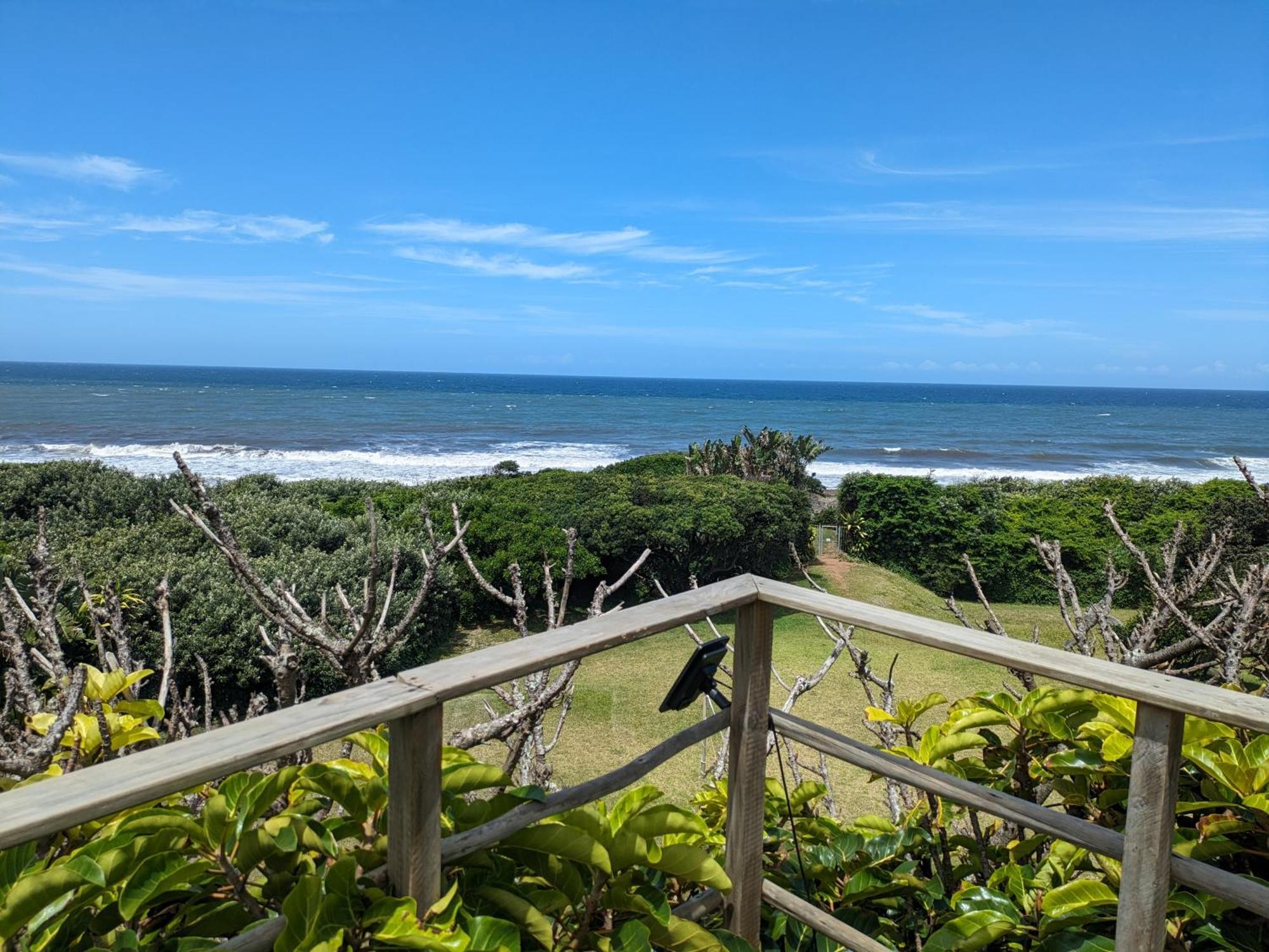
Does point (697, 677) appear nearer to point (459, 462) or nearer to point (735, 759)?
point (735, 759)

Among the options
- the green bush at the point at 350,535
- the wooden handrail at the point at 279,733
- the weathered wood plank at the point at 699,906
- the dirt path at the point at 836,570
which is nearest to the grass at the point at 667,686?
the dirt path at the point at 836,570

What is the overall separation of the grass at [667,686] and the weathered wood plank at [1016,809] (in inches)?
176

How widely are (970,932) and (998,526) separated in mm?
13766

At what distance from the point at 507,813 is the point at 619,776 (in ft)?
0.75

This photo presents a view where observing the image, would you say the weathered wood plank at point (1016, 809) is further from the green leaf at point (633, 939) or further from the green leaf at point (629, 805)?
the green leaf at point (633, 939)

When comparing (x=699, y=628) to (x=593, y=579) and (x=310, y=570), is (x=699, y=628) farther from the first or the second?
(x=310, y=570)

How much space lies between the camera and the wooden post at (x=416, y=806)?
3.17 ft

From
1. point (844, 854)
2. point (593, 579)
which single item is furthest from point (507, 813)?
point (593, 579)

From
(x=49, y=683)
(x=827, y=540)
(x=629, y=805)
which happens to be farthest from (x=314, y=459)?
(x=629, y=805)

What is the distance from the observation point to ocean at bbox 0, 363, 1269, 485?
3195 centimetres

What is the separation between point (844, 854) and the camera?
5.38 feet

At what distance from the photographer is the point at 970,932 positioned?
1344mm

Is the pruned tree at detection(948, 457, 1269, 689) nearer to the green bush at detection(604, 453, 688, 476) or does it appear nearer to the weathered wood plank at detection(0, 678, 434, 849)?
the weathered wood plank at detection(0, 678, 434, 849)

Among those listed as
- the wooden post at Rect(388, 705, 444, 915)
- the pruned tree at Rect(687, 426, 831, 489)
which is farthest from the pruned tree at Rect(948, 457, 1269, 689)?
the pruned tree at Rect(687, 426, 831, 489)
